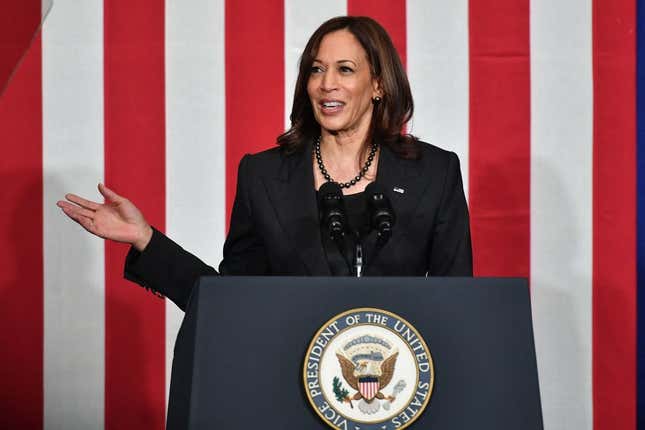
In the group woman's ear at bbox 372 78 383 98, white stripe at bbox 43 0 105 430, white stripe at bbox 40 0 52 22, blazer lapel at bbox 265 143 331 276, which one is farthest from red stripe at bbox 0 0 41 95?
white stripe at bbox 43 0 105 430

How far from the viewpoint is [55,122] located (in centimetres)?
221

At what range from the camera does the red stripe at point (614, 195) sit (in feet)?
7.61

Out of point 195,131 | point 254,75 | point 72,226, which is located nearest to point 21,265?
point 72,226

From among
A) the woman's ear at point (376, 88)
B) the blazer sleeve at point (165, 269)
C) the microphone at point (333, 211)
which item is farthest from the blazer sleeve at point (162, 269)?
the woman's ear at point (376, 88)

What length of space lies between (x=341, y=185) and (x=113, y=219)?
0.43m

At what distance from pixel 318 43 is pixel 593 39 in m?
1.02

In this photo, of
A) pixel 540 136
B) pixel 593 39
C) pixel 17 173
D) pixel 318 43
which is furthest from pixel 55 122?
pixel 593 39

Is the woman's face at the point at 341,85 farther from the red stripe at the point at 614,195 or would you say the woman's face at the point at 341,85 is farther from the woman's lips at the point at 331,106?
the red stripe at the point at 614,195

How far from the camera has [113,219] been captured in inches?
52.3

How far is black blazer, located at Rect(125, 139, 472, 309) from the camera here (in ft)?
4.54

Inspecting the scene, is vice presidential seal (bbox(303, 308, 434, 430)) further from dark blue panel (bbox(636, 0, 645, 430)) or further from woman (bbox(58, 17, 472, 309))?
dark blue panel (bbox(636, 0, 645, 430))

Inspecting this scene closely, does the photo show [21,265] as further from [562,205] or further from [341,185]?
[562,205]

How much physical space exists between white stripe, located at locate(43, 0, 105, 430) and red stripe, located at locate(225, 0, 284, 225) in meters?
0.34

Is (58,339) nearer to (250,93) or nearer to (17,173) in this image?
(17,173)
